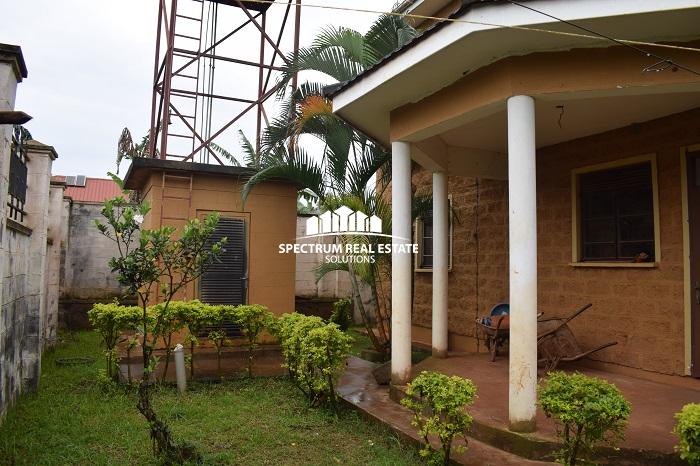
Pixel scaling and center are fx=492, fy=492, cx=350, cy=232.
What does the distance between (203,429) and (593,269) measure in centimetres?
475

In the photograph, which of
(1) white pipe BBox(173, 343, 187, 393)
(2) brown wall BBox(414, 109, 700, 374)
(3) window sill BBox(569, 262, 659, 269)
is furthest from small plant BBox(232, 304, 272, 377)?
(3) window sill BBox(569, 262, 659, 269)

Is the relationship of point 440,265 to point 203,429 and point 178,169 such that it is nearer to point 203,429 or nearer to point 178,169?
point 203,429

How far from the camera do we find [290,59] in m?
7.09

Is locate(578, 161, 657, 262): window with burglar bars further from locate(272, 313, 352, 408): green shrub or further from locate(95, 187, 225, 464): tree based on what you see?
locate(95, 187, 225, 464): tree

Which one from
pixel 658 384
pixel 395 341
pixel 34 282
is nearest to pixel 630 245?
pixel 658 384

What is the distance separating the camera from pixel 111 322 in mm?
5914

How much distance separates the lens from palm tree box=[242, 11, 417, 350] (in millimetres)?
6828

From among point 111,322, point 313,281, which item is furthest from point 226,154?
point 111,322

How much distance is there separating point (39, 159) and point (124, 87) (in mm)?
10858

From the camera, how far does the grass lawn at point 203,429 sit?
3.93m

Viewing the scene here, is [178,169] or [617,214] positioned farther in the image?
[178,169]

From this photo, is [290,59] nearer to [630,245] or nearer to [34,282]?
[34,282]

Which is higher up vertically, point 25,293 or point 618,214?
point 618,214

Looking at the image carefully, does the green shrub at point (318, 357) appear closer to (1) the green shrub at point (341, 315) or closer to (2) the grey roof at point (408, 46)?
(2) the grey roof at point (408, 46)
